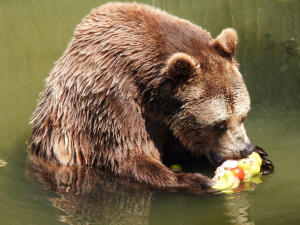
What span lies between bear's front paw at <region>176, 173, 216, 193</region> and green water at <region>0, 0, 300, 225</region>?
5.5 inches

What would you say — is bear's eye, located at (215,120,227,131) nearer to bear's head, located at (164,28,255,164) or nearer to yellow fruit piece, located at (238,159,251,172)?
bear's head, located at (164,28,255,164)

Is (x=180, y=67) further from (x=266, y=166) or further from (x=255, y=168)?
(x=266, y=166)

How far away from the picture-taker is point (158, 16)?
7223 millimetres

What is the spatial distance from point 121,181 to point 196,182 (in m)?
0.95

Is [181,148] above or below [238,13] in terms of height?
below

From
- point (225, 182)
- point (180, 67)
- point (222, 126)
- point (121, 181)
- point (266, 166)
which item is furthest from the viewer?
point (266, 166)

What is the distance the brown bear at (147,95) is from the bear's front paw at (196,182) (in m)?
0.01

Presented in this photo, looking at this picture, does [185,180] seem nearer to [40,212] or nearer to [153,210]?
[153,210]

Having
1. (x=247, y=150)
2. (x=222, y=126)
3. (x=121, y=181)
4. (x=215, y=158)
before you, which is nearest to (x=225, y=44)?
(x=222, y=126)

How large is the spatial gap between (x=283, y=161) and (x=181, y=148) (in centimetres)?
137

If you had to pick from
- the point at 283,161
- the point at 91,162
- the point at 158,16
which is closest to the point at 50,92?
the point at 91,162

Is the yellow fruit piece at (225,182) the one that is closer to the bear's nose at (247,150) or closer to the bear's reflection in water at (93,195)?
the bear's nose at (247,150)

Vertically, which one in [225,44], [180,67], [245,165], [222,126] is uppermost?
[225,44]

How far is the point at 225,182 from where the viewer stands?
263 inches
